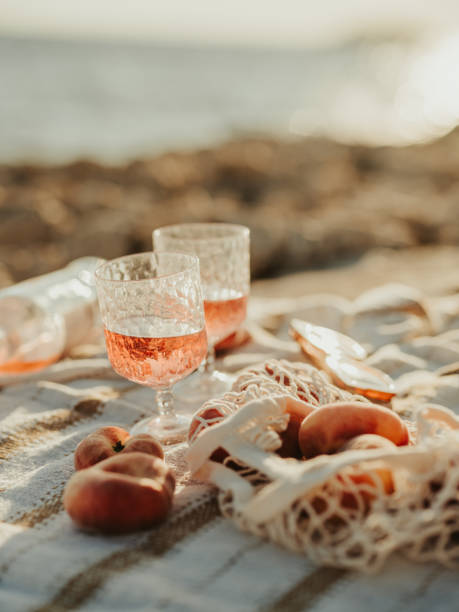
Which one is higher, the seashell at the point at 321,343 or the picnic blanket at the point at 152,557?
the seashell at the point at 321,343

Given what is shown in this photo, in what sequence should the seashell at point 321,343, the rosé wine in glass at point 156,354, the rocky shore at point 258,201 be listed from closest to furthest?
1. the rosé wine in glass at point 156,354
2. the seashell at point 321,343
3. the rocky shore at point 258,201

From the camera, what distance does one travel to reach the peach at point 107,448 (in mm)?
1251

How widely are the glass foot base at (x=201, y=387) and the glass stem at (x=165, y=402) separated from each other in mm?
210

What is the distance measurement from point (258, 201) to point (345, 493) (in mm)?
6237

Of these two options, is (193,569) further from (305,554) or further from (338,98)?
(338,98)

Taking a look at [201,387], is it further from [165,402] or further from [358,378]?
[358,378]

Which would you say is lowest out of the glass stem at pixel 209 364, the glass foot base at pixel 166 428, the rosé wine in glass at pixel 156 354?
the glass foot base at pixel 166 428

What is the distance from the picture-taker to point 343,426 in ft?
3.86

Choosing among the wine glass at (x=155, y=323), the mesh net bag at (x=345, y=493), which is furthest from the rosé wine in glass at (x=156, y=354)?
the mesh net bag at (x=345, y=493)

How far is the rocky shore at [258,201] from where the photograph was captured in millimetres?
4609

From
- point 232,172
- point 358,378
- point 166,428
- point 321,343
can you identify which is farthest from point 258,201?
point 166,428

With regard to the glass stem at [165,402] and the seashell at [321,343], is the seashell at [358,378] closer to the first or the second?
the seashell at [321,343]

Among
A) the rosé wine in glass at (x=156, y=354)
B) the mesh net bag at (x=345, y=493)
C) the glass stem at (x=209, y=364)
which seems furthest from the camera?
the glass stem at (x=209, y=364)

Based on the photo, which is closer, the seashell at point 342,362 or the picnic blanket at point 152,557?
the picnic blanket at point 152,557
